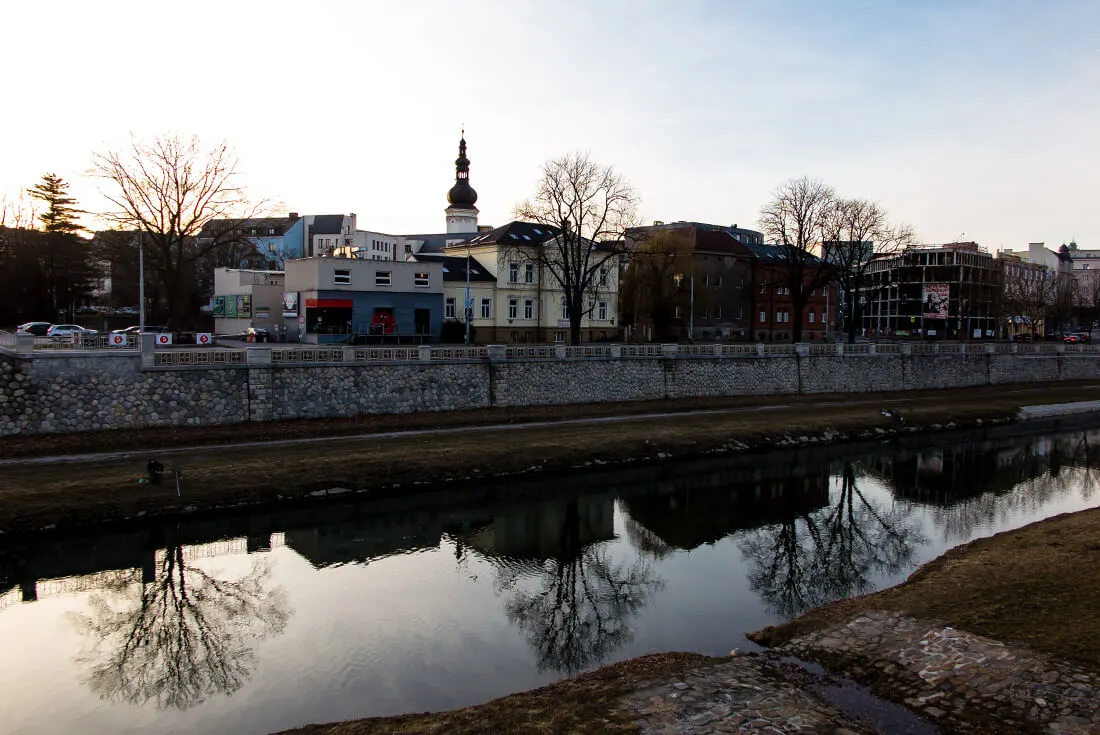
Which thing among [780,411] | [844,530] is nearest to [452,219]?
[780,411]

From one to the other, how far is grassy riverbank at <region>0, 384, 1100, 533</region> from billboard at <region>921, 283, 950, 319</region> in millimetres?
61910

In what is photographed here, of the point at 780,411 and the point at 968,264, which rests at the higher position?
the point at 968,264

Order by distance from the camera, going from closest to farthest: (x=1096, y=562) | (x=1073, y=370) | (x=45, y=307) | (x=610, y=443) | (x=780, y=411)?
(x=1096, y=562)
(x=610, y=443)
(x=780, y=411)
(x=45, y=307)
(x=1073, y=370)

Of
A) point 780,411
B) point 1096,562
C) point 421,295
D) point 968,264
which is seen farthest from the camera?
point 968,264

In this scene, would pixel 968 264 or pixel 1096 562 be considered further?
pixel 968 264

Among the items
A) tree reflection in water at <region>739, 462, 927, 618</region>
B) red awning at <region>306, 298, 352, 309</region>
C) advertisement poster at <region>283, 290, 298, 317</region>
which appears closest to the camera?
tree reflection in water at <region>739, 462, 927, 618</region>

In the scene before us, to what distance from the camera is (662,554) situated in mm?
22156

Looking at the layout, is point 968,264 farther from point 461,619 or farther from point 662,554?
point 461,619

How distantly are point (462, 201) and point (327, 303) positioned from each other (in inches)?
1692

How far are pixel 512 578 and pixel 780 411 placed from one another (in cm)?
2926

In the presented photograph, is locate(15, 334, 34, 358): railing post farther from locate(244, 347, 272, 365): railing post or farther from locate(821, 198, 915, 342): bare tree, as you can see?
locate(821, 198, 915, 342): bare tree

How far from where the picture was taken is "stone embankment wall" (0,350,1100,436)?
28.9 meters

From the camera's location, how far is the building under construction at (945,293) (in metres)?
104

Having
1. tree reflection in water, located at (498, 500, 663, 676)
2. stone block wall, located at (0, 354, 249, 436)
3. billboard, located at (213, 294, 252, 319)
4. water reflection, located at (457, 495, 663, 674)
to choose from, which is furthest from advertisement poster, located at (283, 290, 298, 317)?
tree reflection in water, located at (498, 500, 663, 676)
